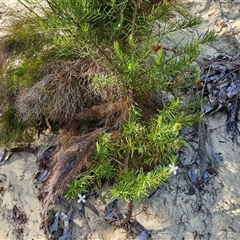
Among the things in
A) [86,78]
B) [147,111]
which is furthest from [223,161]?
[86,78]

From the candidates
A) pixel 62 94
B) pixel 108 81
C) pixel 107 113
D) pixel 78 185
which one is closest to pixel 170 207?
pixel 78 185

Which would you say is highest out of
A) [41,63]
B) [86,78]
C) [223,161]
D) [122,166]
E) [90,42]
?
[90,42]

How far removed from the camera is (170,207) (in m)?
2.48

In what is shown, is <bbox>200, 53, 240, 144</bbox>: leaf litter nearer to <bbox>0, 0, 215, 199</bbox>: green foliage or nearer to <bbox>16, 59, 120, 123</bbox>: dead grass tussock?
<bbox>0, 0, 215, 199</bbox>: green foliage

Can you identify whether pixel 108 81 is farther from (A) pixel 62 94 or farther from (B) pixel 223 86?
(B) pixel 223 86

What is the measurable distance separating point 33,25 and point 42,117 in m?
0.78

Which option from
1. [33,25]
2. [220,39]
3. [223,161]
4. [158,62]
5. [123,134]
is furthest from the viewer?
[220,39]

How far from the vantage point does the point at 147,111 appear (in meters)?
2.56

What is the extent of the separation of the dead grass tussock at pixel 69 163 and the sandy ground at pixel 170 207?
0.77 feet

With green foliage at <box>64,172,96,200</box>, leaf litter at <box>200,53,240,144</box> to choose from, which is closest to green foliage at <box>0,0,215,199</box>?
green foliage at <box>64,172,96,200</box>

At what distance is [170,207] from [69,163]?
781mm

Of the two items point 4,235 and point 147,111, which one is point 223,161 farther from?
point 4,235

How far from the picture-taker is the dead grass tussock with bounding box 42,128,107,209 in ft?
7.80

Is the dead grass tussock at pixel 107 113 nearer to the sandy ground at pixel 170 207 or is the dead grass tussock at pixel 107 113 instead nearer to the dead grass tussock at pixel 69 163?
the dead grass tussock at pixel 69 163
